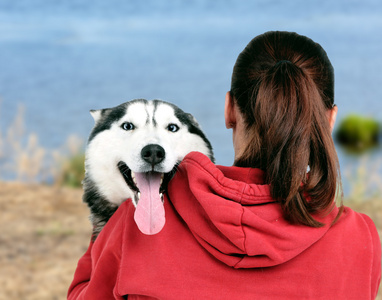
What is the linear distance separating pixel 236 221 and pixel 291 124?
0.34m

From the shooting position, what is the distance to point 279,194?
1354 millimetres

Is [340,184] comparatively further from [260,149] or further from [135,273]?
[135,273]

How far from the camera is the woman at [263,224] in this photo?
132cm

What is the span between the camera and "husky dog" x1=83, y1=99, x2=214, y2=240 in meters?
1.68

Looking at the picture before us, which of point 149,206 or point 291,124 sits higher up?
point 291,124

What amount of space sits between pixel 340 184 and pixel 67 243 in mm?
4092

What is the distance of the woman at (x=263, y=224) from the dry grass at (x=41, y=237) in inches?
117

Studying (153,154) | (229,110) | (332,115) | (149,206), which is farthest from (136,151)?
(332,115)

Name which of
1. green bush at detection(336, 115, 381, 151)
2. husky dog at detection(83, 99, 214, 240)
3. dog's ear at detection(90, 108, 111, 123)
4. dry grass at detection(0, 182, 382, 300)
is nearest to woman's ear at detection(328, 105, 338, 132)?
husky dog at detection(83, 99, 214, 240)

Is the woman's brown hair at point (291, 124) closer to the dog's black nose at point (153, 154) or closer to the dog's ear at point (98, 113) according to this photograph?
the dog's black nose at point (153, 154)

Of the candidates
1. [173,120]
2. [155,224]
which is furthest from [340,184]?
[173,120]

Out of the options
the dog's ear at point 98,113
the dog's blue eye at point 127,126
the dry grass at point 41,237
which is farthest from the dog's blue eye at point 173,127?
the dry grass at point 41,237

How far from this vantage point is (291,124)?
138 centimetres

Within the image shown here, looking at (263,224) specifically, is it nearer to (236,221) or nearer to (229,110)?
(236,221)
